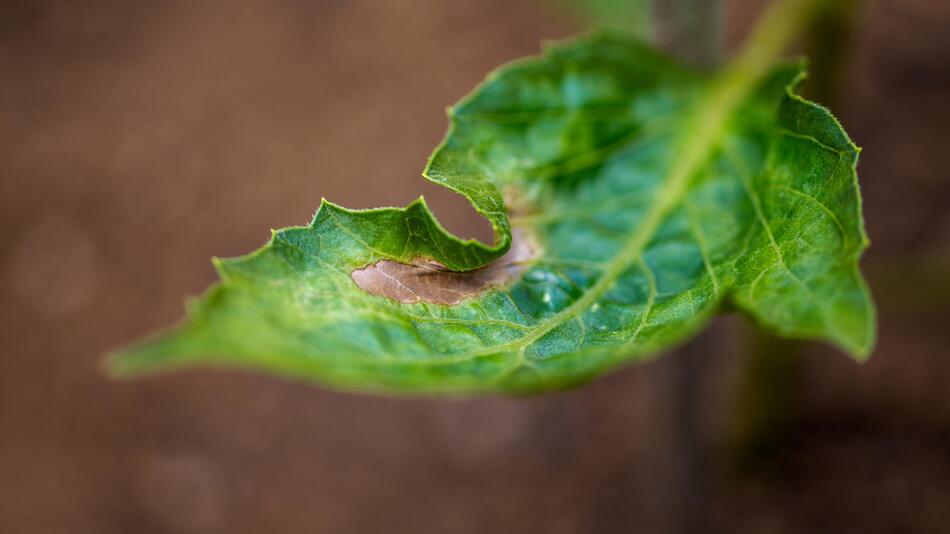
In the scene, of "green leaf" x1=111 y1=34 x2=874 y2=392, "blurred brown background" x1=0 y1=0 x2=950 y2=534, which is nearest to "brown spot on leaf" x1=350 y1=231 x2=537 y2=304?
"green leaf" x1=111 y1=34 x2=874 y2=392

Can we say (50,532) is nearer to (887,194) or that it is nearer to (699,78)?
(699,78)

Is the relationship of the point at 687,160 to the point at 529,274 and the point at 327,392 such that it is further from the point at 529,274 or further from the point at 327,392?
the point at 327,392

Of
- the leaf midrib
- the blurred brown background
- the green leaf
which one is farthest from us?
the blurred brown background

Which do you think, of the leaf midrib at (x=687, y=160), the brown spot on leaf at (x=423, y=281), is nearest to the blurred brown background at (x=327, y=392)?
the leaf midrib at (x=687, y=160)

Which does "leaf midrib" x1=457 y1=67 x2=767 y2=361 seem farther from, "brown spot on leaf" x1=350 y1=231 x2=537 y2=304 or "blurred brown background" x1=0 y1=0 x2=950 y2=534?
"blurred brown background" x1=0 y1=0 x2=950 y2=534

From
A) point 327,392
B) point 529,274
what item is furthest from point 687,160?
point 327,392

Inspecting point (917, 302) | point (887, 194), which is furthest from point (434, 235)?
point (887, 194)

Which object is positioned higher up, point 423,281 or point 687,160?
point 687,160
